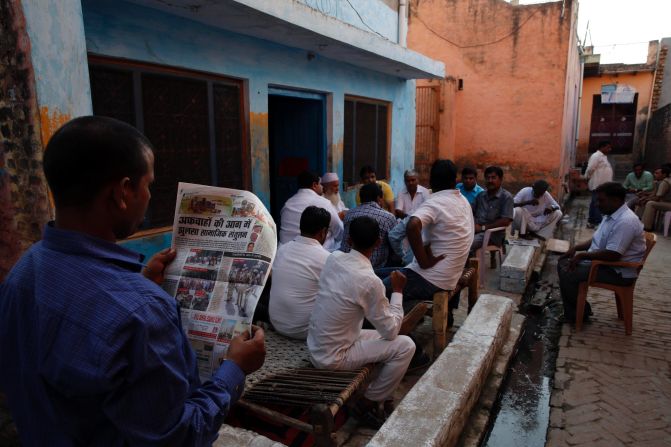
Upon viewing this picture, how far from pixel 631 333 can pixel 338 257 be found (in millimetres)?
3653

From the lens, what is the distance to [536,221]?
25.1 feet

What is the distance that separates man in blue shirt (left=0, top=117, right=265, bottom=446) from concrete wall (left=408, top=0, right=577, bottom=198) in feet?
42.3

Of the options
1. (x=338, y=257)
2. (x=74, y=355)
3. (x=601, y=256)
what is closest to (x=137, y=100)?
(x=338, y=257)

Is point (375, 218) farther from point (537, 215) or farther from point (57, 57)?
point (537, 215)

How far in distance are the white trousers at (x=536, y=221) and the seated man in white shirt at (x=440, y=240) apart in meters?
3.86

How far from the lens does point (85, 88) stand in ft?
10.0

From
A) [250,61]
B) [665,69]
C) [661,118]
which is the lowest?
[250,61]

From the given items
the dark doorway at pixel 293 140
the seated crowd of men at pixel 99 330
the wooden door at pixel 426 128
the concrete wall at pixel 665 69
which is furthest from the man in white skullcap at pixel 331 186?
the concrete wall at pixel 665 69

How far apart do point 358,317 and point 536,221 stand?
5672mm

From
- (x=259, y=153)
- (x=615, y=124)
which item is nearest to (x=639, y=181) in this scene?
(x=259, y=153)

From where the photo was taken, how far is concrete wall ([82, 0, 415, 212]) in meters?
3.57

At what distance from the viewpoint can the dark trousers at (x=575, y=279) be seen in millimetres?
4781

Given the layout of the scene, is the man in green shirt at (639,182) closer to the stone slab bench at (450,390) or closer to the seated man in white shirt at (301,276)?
the stone slab bench at (450,390)

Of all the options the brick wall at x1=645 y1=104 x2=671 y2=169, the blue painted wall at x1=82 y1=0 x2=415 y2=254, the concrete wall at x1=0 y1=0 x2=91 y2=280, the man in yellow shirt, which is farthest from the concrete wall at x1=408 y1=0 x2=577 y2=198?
the concrete wall at x1=0 y1=0 x2=91 y2=280
